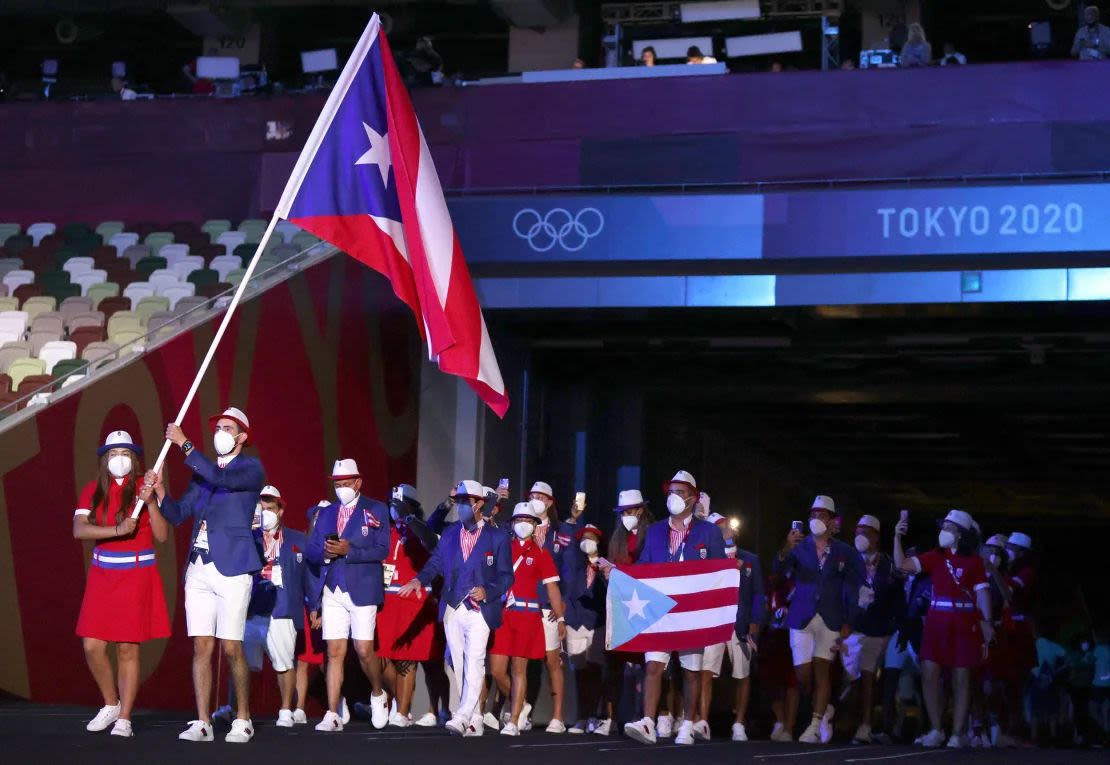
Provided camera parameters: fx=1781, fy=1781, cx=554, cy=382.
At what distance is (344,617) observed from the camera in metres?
12.4

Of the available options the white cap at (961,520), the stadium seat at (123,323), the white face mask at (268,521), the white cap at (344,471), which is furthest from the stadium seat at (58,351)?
the white cap at (961,520)

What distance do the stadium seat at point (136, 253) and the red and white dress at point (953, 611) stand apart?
9.25 m

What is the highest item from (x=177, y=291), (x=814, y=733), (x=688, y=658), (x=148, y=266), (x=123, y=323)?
(x=148, y=266)

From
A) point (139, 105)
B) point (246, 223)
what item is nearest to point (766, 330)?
point (246, 223)

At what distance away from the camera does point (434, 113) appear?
19.7 metres

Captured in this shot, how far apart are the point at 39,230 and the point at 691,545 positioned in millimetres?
10667

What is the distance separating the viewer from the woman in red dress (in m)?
9.73

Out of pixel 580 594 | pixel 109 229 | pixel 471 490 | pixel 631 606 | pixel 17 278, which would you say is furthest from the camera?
pixel 109 229

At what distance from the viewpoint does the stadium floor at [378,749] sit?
8.58 metres

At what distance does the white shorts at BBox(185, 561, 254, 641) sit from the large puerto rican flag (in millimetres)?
3147

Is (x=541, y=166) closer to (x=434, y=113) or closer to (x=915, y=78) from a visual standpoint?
(x=434, y=113)

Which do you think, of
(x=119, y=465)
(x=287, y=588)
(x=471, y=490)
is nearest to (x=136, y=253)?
(x=287, y=588)

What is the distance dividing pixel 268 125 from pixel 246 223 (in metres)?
1.43

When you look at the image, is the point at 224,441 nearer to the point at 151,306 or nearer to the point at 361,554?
the point at 361,554
